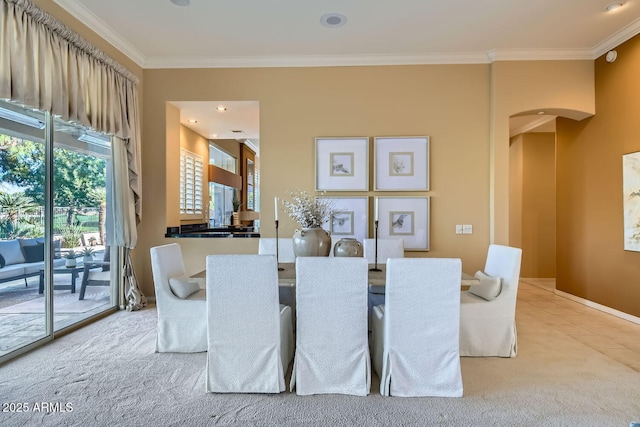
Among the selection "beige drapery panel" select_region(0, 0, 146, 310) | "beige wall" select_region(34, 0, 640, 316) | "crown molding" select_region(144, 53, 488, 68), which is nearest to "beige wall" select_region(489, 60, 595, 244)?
"beige wall" select_region(34, 0, 640, 316)

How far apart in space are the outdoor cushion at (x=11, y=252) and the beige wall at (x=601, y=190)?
606 centimetres

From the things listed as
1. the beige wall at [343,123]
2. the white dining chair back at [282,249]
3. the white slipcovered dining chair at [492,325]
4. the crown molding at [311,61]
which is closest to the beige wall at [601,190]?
the beige wall at [343,123]

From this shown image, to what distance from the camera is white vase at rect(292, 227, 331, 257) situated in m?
2.90

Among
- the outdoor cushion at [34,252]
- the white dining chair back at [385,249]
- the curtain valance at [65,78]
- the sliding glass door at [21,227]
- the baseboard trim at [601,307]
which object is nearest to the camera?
the curtain valance at [65,78]

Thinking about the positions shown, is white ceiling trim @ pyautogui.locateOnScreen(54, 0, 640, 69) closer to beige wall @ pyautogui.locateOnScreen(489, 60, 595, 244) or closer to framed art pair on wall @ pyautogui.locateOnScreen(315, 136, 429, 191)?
beige wall @ pyautogui.locateOnScreen(489, 60, 595, 244)

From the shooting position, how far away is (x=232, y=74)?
179 inches

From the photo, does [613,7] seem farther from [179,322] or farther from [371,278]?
[179,322]

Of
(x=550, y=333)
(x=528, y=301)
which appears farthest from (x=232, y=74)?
(x=528, y=301)

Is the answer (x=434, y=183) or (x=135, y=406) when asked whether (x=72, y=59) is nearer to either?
(x=135, y=406)

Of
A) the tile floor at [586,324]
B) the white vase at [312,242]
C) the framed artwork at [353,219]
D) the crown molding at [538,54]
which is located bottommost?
the tile floor at [586,324]

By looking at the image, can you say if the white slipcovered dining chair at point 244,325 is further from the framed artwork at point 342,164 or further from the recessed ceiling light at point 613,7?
the recessed ceiling light at point 613,7

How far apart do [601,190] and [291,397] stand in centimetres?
444

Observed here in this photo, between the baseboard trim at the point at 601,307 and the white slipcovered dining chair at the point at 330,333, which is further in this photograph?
the baseboard trim at the point at 601,307

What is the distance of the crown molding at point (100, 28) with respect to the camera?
330 cm
